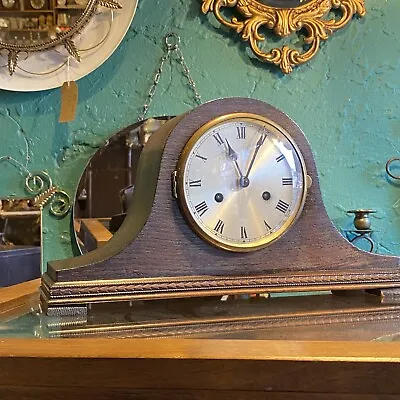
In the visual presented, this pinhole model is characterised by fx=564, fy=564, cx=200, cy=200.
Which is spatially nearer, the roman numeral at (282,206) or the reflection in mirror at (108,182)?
the roman numeral at (282,206)

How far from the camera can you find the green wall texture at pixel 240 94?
1.17m

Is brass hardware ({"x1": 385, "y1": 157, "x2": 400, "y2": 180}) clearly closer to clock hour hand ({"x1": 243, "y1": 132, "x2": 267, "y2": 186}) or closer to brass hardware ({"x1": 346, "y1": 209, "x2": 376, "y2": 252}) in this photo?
brass hardware ({"x1": 346, "y1": 209, "x2": 376, "y2": 252})

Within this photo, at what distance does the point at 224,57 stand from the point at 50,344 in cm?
87

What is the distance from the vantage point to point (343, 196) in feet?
4.09

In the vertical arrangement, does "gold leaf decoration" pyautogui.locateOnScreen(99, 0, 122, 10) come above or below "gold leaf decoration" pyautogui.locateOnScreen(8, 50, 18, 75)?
above

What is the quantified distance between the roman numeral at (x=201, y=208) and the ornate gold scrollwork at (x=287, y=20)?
0.63 m

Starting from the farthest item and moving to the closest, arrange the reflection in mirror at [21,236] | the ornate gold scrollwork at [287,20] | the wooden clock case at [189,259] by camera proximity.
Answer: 1. the ornate gold scrollwork at [287,20]
2. the reflection in mirror at [21,236]
3. the wooden clock case at [189,259]

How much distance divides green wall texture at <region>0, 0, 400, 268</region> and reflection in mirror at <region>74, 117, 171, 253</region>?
0.10 feet

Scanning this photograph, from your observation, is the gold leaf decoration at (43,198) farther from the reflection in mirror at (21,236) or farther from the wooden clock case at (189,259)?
the wooden clock case at (189,259)

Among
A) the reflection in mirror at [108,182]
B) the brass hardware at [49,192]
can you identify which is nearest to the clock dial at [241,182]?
the reflection in mirror at [108,182]

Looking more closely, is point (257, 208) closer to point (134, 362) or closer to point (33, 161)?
point (134, 362)

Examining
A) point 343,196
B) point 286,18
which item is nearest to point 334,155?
point 343,196

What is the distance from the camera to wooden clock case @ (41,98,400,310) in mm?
634

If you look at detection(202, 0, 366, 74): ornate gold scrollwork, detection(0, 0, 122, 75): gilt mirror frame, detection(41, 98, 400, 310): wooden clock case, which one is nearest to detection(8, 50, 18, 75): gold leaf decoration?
detection(0, 0, 122, 75): gilt mirror frame
